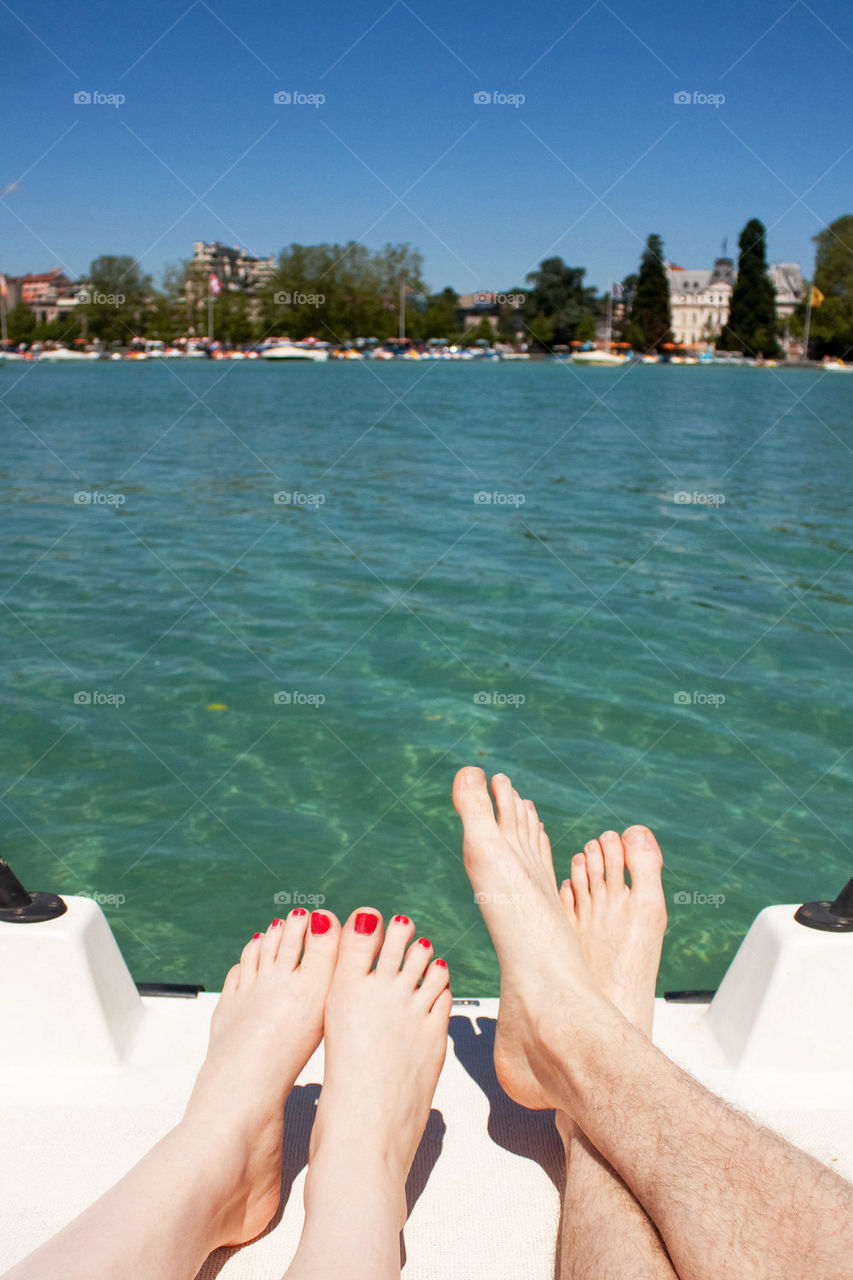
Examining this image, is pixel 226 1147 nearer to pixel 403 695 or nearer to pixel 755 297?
pixel 403 695

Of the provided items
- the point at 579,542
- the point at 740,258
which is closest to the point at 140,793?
the point at 579,542

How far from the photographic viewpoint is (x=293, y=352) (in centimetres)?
6831

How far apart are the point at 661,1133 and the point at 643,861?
890 millimetres

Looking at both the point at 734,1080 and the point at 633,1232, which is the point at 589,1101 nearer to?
the point at 633,1232

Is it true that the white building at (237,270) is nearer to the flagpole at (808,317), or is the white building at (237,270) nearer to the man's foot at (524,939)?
the flagpole at (808,317)

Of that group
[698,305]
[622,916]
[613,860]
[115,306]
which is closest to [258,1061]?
[622,916]

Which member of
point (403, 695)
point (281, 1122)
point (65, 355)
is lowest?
point (403, 695)

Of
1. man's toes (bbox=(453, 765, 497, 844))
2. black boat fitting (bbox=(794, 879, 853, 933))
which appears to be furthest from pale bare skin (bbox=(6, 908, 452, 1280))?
black boat fitting (bbox=(794, 879, 853, 933))

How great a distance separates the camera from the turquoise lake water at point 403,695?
11.3 feet

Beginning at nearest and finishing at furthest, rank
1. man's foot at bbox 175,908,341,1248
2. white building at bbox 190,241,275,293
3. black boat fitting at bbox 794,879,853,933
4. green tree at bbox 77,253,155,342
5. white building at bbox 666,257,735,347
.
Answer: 1. man's foot at bbox 175,908,341,1248
2. black boat fitting at bbox 794,879,853,933
3. green tree at bbox 77,253,155,342
4. white building at bbox 190,241,275,293
5. white building at bbox 666,257,735,347

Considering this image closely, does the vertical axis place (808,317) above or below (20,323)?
above

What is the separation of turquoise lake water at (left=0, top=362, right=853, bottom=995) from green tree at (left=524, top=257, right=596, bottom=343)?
55743mm

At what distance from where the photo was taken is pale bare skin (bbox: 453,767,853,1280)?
1.04m

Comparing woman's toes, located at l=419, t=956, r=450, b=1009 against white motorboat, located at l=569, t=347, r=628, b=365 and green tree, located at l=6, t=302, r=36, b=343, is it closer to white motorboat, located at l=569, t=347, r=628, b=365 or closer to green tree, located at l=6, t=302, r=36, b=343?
green tree, located at l=6, t=302, r=36, b=343
